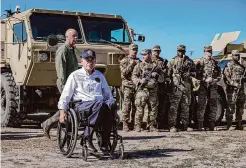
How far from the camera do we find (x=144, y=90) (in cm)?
941

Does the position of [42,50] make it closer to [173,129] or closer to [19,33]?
[19,33]

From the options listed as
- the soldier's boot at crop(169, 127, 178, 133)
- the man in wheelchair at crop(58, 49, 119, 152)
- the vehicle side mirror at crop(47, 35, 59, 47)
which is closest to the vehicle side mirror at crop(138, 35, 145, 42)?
the vehicle side mirror at crop(47, 35, 59, 47)

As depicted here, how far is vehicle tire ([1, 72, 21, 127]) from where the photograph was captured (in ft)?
33.2

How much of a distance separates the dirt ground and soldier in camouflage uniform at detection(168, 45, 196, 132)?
2.60 feet

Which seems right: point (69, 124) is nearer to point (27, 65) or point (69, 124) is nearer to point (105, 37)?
point (27, 65)

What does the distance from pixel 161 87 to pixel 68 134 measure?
157 inches

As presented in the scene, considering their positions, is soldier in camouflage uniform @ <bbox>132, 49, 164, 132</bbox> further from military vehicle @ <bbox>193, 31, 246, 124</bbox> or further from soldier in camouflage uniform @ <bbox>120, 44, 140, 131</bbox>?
military vehicle @ <bbox>193, 31, 246, 124</bbox>

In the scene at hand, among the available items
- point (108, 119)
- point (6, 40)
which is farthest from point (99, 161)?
point (6, 40)

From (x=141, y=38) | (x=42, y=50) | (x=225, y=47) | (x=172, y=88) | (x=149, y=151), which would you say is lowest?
(x=149, y=151)

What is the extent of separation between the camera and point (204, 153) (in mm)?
6672

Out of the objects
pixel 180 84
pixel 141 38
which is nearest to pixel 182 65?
pixel 180 84

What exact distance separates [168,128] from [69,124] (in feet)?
13.5

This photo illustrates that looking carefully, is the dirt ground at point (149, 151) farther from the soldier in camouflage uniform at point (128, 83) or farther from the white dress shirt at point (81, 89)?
the white dress shirt at point (81, 89)

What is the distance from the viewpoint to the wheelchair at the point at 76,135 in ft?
19.5
